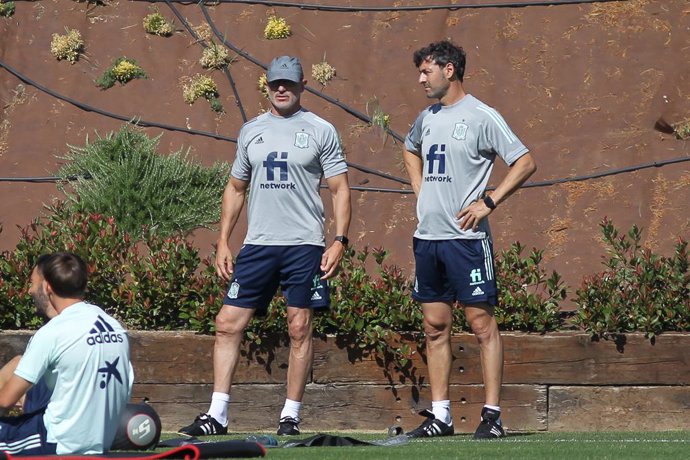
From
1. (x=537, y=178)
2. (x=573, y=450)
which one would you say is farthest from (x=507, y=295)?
(x=537, y=178)

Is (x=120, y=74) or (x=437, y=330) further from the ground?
(x=120, y=74)

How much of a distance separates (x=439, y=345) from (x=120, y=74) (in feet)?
21.3

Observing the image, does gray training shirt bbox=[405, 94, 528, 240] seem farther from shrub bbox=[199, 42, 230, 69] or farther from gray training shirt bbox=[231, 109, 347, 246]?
shrub bbox=[199, 42, 230, 69]

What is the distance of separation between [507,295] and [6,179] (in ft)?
18.8

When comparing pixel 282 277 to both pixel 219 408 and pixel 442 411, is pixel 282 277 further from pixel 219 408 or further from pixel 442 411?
pixel 442 411

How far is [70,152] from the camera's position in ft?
39.7

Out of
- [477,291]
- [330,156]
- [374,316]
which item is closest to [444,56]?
[330,156]

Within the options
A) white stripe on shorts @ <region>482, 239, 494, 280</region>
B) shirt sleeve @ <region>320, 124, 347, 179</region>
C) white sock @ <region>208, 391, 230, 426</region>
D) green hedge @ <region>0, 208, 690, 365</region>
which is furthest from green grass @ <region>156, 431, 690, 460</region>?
shirt sleeve @ <region>320, 124, 347, 179</region>

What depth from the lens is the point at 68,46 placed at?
13312 millimetres

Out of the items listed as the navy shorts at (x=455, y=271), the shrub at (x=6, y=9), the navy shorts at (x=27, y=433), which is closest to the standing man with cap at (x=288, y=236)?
the navy shorts at (x=455, y=271)

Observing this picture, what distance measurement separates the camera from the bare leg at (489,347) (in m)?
7.39

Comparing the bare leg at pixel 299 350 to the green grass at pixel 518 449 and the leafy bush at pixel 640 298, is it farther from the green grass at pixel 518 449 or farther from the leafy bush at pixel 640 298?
the leafy bush at pixel 640 298

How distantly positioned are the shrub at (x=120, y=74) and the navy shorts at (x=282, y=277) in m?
5.72

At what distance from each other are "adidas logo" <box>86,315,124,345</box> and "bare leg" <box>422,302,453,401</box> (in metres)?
2.44
